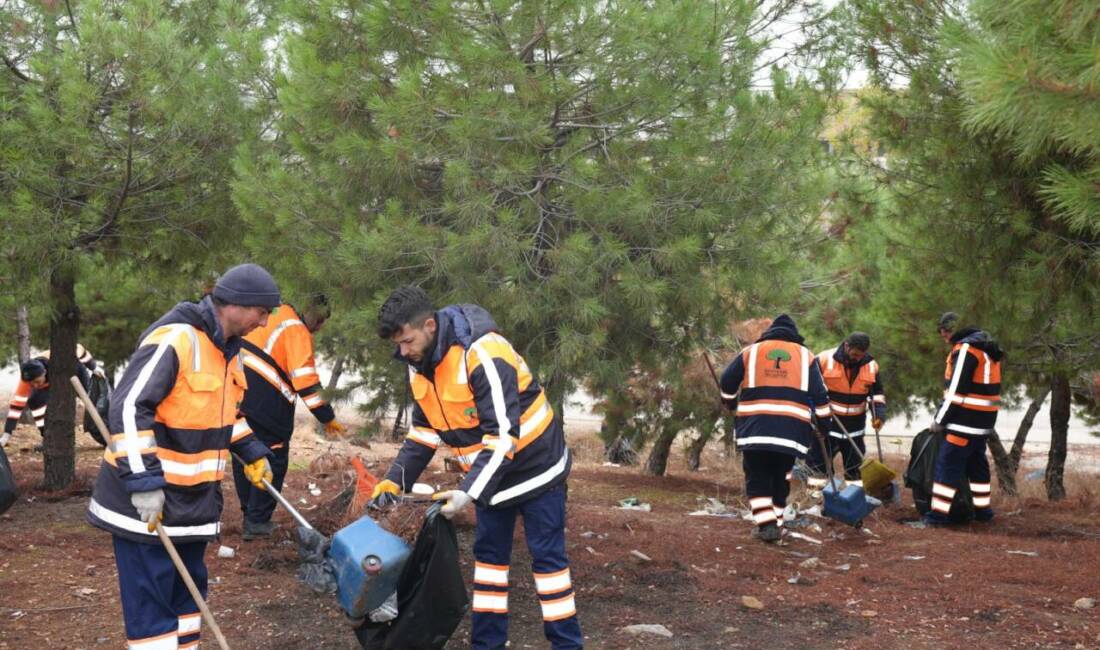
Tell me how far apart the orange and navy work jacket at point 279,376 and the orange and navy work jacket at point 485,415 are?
2.03m

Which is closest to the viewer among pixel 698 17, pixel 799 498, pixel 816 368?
pixel 698 17

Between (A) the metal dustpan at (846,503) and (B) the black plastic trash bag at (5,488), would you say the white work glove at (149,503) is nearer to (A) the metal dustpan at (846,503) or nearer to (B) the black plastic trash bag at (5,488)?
(B) the black plastic trash bag at (5,488)

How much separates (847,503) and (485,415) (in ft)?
14.2

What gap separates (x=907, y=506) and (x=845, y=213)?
334 centimetres

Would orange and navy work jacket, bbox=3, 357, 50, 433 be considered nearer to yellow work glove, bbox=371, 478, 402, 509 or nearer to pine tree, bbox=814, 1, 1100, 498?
yellow work glove, bbox=371, 478, 402, 509

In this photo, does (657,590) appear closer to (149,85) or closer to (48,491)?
(149,85)

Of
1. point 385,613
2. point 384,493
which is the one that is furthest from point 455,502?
point 385,613

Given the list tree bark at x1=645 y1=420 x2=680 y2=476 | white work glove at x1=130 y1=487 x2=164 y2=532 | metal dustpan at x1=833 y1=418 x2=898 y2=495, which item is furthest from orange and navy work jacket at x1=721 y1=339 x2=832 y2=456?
white work glove at x1=130 y1=487 x2=164 y2=532

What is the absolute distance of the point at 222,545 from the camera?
6.74 m

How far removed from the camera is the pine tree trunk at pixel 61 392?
774 cm

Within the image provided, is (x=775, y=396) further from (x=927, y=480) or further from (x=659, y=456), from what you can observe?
(x=659, y=456)

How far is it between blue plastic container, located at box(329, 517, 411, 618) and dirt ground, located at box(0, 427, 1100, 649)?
0.86m

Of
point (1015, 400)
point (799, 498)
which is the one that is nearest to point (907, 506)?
point (799, 498)

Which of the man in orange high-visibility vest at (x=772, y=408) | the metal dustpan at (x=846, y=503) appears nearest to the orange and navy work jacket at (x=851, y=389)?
the metal dustpan at (x=846, y=503)
